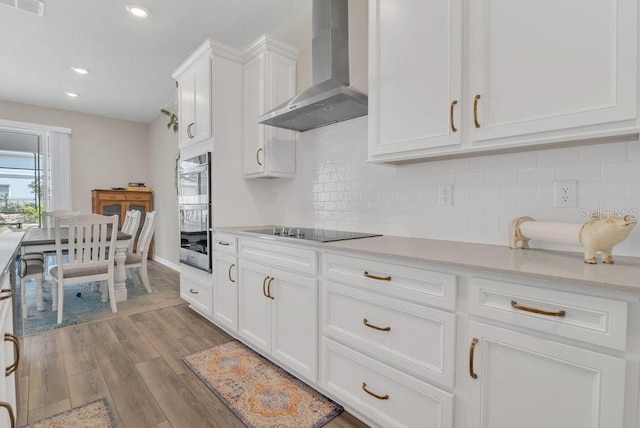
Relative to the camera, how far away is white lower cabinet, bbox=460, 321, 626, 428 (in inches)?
34.4

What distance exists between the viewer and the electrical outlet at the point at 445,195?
178cm

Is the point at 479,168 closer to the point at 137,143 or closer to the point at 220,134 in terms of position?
the point at 220,134

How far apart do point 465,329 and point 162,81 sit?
15.4 feet

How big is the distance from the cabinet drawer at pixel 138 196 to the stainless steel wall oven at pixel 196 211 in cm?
331

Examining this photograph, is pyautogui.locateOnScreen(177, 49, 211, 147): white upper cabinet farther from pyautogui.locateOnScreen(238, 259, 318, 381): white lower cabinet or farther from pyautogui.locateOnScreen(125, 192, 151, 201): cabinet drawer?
pyautogui.locateOnScreen(125, 192, 151, 201): cabinet drawer

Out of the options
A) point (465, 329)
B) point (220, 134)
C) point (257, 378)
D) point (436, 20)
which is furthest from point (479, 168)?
point (220, 134)

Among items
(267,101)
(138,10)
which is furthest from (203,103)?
(138,10)

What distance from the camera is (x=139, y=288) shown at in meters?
4.00

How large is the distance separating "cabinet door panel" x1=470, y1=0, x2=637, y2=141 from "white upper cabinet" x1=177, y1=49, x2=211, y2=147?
2.18 metres

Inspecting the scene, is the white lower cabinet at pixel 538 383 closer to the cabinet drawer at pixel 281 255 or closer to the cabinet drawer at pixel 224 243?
the cabinet drawer at pixel 281 255

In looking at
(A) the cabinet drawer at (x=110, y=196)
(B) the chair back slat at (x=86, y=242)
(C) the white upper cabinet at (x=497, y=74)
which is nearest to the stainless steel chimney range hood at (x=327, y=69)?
(C) the white upper cabinet at (x=497, y=74)

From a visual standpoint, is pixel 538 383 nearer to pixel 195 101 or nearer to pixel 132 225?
pixel 195 101

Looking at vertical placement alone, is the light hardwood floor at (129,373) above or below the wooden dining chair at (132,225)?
below

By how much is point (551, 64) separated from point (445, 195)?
79 cm
